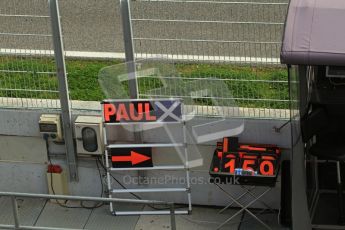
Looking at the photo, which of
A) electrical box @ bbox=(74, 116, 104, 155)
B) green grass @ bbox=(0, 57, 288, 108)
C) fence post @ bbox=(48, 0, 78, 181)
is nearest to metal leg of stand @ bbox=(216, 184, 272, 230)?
green grass @ bbox=(0, 57, 288, 108)

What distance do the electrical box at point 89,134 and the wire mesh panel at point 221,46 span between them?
638 millimetres

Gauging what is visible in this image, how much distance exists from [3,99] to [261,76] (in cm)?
305

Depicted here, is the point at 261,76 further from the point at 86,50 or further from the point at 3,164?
the point at 3,164

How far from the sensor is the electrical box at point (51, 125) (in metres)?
8.80

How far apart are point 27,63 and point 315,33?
3.76 metres

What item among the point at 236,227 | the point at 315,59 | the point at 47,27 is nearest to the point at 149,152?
the point at 236,227

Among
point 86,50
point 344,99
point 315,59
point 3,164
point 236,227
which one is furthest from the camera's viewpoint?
point 86,50

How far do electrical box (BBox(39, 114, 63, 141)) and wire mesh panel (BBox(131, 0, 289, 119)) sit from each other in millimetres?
1028

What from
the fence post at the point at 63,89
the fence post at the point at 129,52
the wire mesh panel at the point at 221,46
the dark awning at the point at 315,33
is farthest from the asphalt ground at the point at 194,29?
the dark awning at the point at 315,33

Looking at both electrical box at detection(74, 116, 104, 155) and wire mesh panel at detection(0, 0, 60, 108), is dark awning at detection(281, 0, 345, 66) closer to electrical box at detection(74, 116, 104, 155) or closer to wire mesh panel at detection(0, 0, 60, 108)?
electrical box at detection(74, 116, 104, 155)

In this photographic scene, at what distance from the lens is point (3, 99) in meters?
9.12

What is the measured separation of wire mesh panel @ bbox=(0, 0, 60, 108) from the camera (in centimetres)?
889

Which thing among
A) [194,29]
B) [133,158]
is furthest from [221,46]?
[133,158]

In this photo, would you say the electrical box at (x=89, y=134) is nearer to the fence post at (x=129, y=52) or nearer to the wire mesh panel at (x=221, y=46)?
the fence post at (x=129, y=52)
